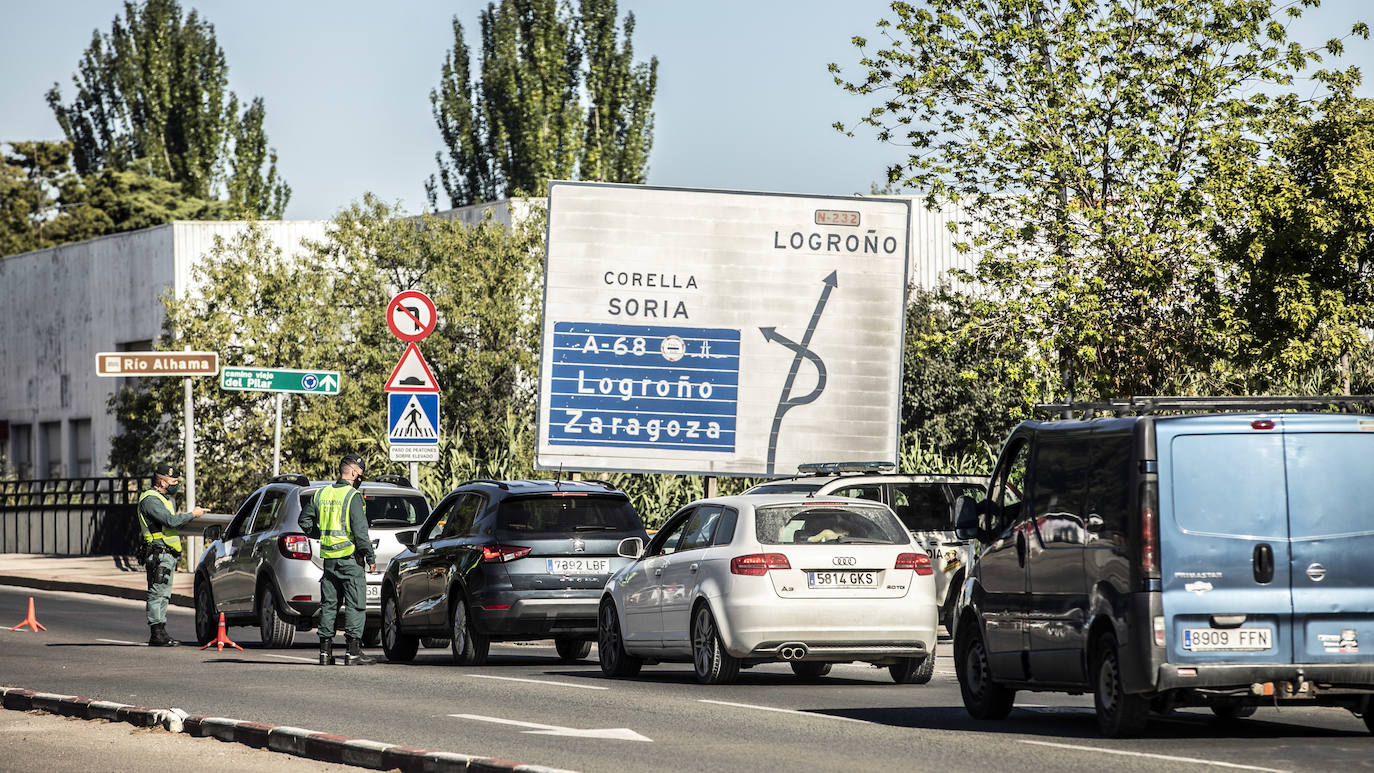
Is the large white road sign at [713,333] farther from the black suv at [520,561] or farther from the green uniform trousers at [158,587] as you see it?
the black suv at [520,561]

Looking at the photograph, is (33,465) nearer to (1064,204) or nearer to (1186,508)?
(1064,204)

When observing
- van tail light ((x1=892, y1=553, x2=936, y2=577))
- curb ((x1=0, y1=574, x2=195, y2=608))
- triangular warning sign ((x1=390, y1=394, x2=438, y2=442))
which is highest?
triangular warning sign ((x1=390, y1=394, x2=438, y2=442))

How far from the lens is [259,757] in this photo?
11.1 meters

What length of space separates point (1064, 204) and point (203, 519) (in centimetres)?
1191

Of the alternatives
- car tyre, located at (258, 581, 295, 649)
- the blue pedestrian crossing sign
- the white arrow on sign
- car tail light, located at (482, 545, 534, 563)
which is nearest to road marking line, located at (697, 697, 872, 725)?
the white arrow on sign

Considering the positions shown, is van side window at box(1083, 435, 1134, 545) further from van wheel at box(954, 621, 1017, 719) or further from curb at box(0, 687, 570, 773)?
curb at box(0, 687, 570, 773)

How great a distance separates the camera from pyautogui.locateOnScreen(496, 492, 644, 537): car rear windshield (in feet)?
60.0

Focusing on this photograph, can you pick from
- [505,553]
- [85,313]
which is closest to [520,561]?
[505,553]

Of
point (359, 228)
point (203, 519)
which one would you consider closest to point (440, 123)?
point (359, 228)

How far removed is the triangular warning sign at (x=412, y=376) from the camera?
74.6 ft

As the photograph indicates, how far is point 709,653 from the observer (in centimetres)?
1564

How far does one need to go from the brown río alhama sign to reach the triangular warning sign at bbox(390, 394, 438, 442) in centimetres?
518

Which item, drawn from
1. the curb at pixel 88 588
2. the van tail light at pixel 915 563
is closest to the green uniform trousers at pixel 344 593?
the van tail light at pixel 915 563

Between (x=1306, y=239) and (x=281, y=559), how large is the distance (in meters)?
11.4
